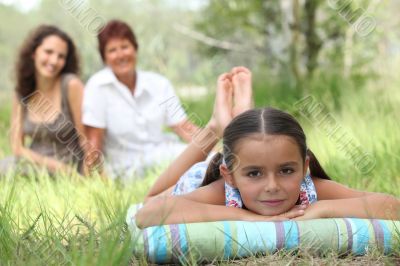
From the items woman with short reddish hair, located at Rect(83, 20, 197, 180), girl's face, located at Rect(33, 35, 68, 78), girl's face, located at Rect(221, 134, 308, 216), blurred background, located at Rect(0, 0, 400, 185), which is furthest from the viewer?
girl's face, located at Rect(33, 35, 68, 78)

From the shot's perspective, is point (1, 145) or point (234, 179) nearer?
point (234, 179)

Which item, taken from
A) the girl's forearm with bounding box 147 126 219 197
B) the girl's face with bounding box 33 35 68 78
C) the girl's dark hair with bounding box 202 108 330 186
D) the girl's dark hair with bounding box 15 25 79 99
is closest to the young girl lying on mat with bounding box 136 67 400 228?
the girl's dark hair with bounding box 202 108 330 186

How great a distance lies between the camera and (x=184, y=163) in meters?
2.77

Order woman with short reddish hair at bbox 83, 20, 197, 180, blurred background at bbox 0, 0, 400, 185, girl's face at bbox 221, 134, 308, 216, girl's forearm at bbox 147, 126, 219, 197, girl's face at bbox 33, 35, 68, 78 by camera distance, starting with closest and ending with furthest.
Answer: girl's face at bbox 221, 134, 308, 216 → girl's forearm at bbox 147, 126, 219, 197 → blurred background at bbox 0, 0, 400, 185 → woman with short reddish hair at bbox 83, 20, 197, 180 → girl's face at bbox 33, 35, 68, 78

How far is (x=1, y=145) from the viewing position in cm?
500

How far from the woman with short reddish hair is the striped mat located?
82.6 inches

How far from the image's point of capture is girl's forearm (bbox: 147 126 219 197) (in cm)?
274

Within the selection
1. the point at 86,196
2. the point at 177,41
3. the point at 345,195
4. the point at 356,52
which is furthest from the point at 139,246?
the point at 177,41

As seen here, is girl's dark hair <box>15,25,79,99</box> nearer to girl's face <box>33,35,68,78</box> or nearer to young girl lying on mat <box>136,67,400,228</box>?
girl's face <box>33,35,68,78</box>

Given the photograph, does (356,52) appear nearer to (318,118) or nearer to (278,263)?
(318,118)

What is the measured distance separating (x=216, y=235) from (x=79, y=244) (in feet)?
1.49

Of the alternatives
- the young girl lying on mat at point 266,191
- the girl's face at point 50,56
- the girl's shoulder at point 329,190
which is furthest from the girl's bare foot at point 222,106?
the girl's face at point 50,56

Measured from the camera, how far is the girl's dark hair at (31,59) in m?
4.27

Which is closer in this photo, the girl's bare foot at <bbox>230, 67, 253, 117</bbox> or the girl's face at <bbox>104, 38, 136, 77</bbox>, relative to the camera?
the girl's bare foot at <bbox>230, 67, 253, 117</bbox>
